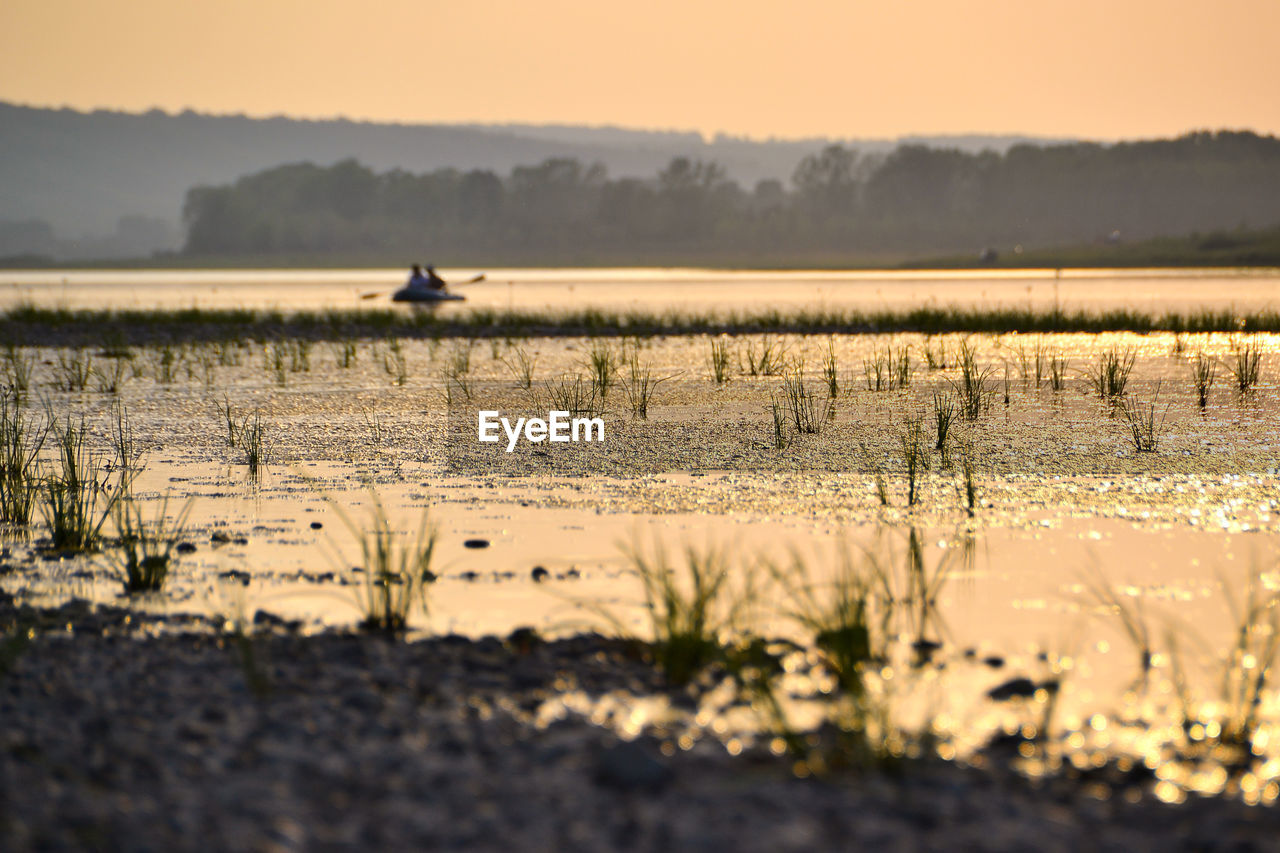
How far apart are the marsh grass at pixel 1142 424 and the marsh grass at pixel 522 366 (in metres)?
7.30

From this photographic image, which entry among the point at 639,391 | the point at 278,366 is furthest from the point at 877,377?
the point at 278,366

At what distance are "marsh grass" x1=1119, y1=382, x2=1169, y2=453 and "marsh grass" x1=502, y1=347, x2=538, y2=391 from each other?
7298mm

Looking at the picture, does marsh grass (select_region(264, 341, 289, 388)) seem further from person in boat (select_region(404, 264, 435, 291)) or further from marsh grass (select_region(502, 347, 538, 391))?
person in boat (select_region(404, 264, 435, 291))

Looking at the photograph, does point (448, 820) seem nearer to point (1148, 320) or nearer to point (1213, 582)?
point (1213, 582)

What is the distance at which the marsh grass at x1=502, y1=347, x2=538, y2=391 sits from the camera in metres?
16.8

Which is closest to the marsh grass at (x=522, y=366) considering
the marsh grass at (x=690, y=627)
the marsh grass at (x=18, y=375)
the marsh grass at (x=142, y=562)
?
the marsh grass at (x=18, y=375)

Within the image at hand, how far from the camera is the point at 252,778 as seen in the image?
384 centimetres

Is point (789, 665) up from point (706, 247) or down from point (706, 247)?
down

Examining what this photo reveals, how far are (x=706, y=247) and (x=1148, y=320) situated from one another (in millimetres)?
127889

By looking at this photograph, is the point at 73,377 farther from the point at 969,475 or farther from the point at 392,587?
the point at 969,475

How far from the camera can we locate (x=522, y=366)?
20250 millimetres

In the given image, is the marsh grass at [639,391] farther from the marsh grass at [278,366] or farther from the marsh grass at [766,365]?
the marsh grass at [278,366]

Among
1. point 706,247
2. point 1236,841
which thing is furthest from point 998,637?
point 706,247

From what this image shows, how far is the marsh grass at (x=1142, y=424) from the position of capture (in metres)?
10.9
